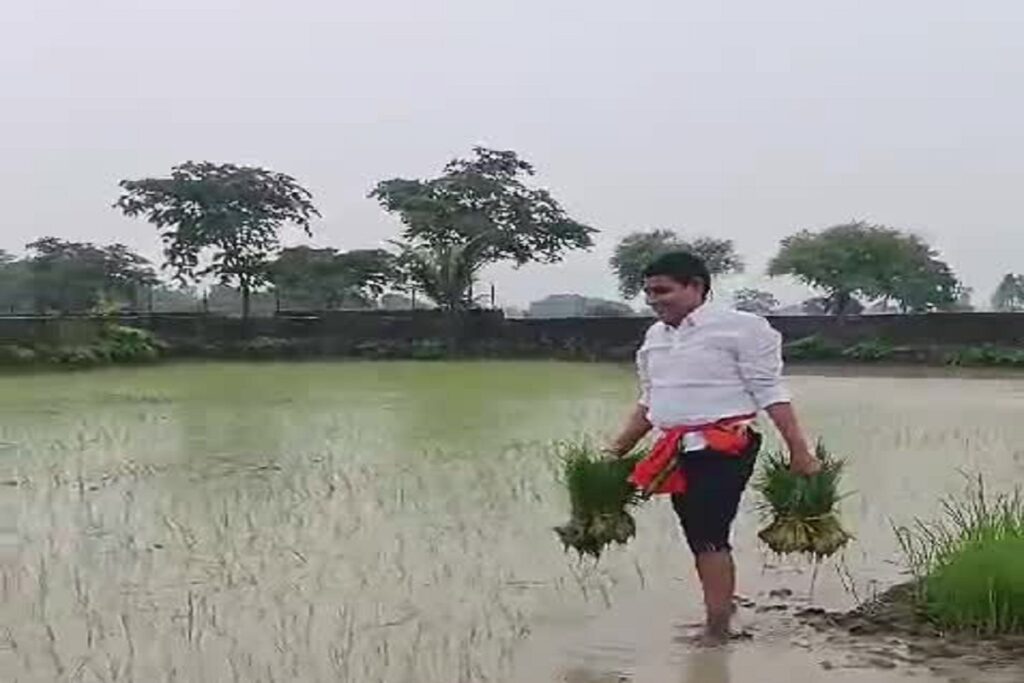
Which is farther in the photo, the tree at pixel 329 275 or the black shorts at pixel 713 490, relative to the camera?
the tree at pixel 329 275

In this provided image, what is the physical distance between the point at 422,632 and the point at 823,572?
78.2 inches

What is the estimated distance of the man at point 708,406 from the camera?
4.80 m

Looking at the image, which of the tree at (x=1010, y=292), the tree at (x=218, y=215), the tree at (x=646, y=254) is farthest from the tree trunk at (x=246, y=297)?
the tree at (x=1010, y=292)

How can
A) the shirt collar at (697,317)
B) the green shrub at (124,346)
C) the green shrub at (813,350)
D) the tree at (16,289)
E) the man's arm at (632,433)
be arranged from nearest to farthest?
the shirt collar at (697,317), the man's arm at (632,433), the green shrub at (124,346), the green shrub at (813,350), the tree at (16,289)

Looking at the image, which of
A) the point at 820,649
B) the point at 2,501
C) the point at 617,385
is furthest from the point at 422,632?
the point at 617,385

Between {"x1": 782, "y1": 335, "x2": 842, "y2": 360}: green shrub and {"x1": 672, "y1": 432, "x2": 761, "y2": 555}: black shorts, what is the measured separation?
2768 centimetres

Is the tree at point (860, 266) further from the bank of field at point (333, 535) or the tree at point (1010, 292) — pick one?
the bank of field at point (333, 535)

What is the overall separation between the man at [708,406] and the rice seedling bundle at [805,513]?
0.12m

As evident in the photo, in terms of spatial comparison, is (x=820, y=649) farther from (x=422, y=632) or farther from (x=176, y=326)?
(x=176, y=326)

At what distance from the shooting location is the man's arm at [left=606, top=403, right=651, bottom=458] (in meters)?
5.20

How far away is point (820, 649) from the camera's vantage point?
4797mm

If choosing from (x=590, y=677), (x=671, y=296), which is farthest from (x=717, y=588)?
(x=671, y=296)

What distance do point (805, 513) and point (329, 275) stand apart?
31633 mm

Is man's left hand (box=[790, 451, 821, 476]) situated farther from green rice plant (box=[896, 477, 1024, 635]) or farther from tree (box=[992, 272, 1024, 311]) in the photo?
tree (box=[992, 272, 1024, 311])
